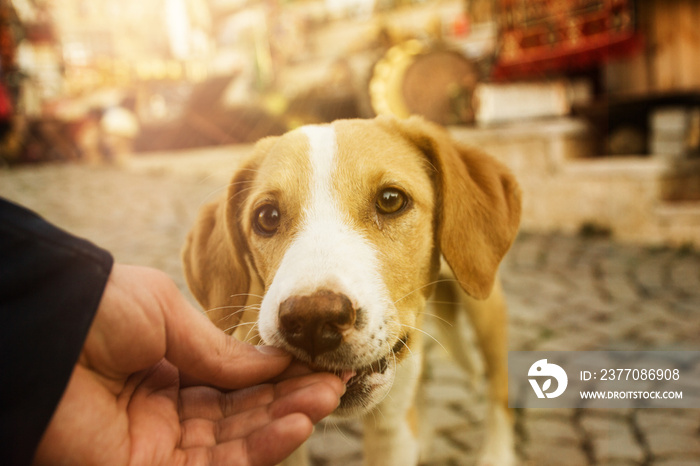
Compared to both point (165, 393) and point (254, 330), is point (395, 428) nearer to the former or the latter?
point (254, 330)

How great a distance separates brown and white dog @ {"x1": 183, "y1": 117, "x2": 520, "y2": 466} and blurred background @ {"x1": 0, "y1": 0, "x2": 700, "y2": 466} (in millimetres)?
212

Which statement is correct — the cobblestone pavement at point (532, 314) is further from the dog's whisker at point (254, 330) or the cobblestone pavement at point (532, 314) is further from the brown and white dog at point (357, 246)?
the dog's whisker at point (254, 330)

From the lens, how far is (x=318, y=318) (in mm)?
875

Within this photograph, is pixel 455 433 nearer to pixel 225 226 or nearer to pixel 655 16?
pixel 225 226

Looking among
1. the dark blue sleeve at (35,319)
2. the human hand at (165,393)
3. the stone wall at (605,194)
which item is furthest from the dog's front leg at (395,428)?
the stone wall at (605,194)

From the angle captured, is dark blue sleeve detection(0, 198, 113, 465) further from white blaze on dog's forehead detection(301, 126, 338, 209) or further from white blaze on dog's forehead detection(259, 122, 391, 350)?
white blaze on dog's forehead detection(301, 126, 338, 209)

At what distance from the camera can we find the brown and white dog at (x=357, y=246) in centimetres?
95

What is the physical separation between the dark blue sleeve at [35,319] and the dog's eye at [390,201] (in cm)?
66

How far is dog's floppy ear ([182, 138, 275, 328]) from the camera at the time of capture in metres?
1.22

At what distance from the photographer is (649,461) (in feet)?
6.22

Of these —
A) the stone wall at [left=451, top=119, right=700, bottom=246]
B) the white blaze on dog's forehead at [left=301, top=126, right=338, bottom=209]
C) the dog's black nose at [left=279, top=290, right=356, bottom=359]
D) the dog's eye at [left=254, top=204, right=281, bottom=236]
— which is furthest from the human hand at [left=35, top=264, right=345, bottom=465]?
the stone wall at [left=451, top=119, right=700, bottom=246]

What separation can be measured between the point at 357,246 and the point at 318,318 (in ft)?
0.74

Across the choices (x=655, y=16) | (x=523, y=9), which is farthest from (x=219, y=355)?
(x=655, y=16)

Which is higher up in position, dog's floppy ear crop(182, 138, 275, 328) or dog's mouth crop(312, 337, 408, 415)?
dog's floppy ear crop(182, 138, 275, 328)
